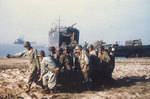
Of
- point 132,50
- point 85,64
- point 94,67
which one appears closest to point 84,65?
point 85,64

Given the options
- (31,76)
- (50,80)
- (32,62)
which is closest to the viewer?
(50,80)

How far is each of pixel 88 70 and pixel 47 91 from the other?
1.74 meters

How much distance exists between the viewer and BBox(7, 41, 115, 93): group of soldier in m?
6.07

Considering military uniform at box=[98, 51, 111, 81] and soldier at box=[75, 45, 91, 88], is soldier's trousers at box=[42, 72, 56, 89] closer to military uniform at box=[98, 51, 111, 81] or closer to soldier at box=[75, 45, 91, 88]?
soldier at box=[75, 45, 91, 88]

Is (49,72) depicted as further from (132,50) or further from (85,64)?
(132,50)

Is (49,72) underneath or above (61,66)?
underneath

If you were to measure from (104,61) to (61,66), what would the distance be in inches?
91.6

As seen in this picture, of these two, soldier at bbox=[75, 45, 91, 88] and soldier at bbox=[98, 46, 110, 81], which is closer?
soldier at bbox=[75, 45, 91, 88]

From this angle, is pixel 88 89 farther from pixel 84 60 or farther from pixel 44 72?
pixel 44 72

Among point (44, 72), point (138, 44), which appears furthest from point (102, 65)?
point (138, 44)

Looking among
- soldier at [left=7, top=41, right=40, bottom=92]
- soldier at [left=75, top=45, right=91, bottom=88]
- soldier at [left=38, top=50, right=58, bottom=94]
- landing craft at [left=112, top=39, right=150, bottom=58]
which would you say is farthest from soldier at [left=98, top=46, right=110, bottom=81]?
landing craft at [left=112, top=39, right=150, bottom=58]

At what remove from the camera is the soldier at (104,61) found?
26.7 ft

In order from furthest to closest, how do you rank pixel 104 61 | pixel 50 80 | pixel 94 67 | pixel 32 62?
pixel 104 61 → pixel 94 67 → pixel 32 62 → pixel 50 80

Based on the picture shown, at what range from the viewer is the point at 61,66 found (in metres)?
6.78
